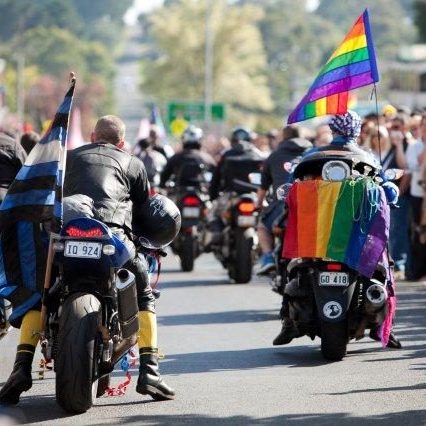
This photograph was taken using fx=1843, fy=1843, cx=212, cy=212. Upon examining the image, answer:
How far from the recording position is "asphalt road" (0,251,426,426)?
32.0 ft

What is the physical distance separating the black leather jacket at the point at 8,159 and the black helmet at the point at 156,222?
2.22 meters

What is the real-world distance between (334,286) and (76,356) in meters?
3.06

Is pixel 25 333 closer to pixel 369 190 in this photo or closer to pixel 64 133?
pixel 64 133

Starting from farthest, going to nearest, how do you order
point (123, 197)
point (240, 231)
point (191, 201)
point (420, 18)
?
point (420, 18) < point (191, 201) < point (240, 231) < point (123, 197)

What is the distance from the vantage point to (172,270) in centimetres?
2281

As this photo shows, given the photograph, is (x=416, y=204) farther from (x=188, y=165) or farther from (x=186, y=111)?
(x=186, y=111)

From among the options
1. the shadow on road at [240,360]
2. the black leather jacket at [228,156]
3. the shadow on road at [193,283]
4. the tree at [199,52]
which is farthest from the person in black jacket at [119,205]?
the tree at [199,52]

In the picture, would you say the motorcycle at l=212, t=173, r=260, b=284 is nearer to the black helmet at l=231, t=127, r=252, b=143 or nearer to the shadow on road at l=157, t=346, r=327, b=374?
the black helmet at l=231, t=127, r=252, b=143

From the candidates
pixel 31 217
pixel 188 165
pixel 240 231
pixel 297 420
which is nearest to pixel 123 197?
pixel 31 217

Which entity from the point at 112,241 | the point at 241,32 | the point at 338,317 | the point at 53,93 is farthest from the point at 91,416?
the point at 53,93

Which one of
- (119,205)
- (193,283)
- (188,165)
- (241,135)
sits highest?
(241,135)

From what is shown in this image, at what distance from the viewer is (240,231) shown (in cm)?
1973

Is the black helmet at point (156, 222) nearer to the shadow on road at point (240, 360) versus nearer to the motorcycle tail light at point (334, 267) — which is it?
the shadow on road at point (240, 360)

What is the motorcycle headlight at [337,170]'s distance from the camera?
12.4 metres
